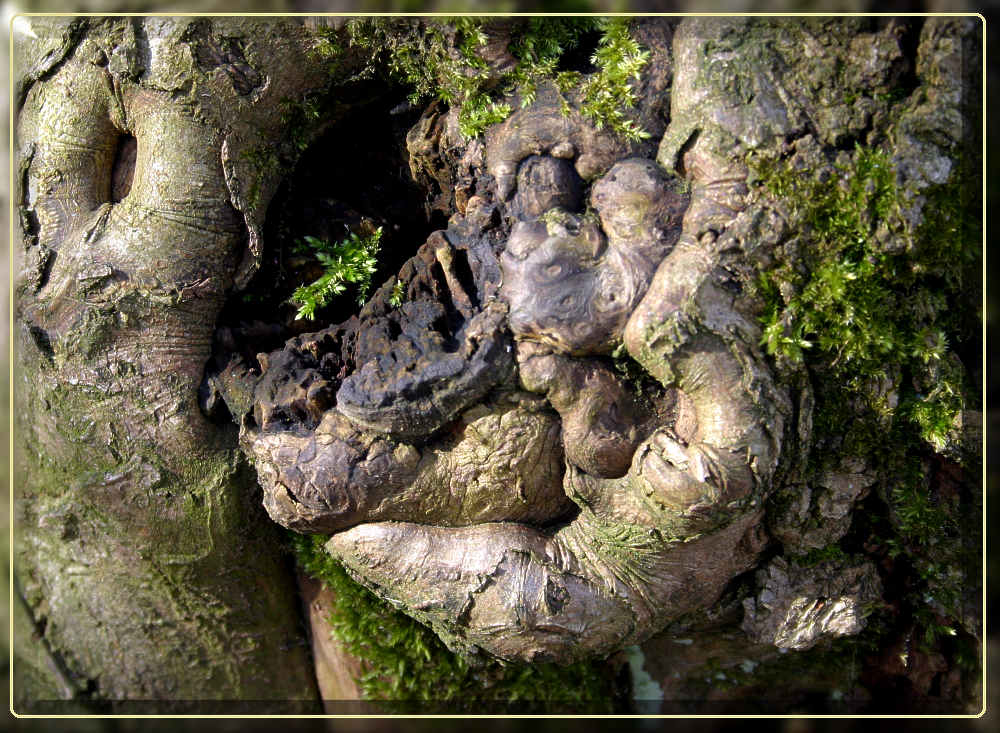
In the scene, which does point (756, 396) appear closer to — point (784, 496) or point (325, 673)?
point (784, 496)

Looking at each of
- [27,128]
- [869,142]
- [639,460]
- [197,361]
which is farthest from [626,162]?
[27,128]

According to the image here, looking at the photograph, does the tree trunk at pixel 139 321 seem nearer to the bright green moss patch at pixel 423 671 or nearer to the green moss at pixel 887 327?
the bright green moss patch at pixel 423 671

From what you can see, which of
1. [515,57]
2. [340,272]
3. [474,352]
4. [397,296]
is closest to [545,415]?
[474,352]

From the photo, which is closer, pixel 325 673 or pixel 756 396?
pixel 756 396

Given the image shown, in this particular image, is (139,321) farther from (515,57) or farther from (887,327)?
(887,327)

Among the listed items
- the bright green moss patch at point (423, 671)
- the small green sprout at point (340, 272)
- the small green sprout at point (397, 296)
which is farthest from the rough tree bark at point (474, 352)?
the bright green moss patch at point (423, 671)
